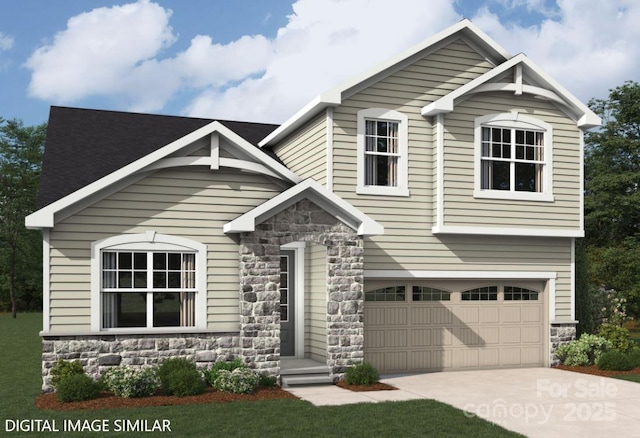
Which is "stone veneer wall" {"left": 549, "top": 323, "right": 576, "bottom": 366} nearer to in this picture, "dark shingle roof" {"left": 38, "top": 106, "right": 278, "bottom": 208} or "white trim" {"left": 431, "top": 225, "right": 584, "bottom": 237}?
"white trim" {"left": 431, "top": 225, "right": 584, "bottom": 237}

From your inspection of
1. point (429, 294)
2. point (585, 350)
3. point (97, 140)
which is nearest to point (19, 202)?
→ point (97, 140)

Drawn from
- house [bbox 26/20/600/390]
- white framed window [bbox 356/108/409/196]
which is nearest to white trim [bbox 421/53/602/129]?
house [bbox 26/20/600/390]

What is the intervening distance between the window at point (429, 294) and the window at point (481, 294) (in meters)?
0.49

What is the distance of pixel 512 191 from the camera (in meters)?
17.6

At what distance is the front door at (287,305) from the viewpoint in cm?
1705

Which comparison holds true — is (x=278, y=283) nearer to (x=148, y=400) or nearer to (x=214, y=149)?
(x=214, y=149)

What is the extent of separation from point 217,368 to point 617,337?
34.2ft

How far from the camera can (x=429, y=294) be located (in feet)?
56.7

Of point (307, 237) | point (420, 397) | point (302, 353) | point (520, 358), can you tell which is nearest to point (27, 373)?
point (302, 353)

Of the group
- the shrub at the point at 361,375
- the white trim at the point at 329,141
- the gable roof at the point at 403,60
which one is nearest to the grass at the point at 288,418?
the shrub at the point at 361,375

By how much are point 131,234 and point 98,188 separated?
114 cm

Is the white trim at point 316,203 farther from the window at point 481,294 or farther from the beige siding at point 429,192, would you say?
the window at point 481,294

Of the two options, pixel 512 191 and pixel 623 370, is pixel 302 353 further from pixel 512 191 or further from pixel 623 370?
pixel 623 370

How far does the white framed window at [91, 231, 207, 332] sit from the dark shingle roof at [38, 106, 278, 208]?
1.66 meters
